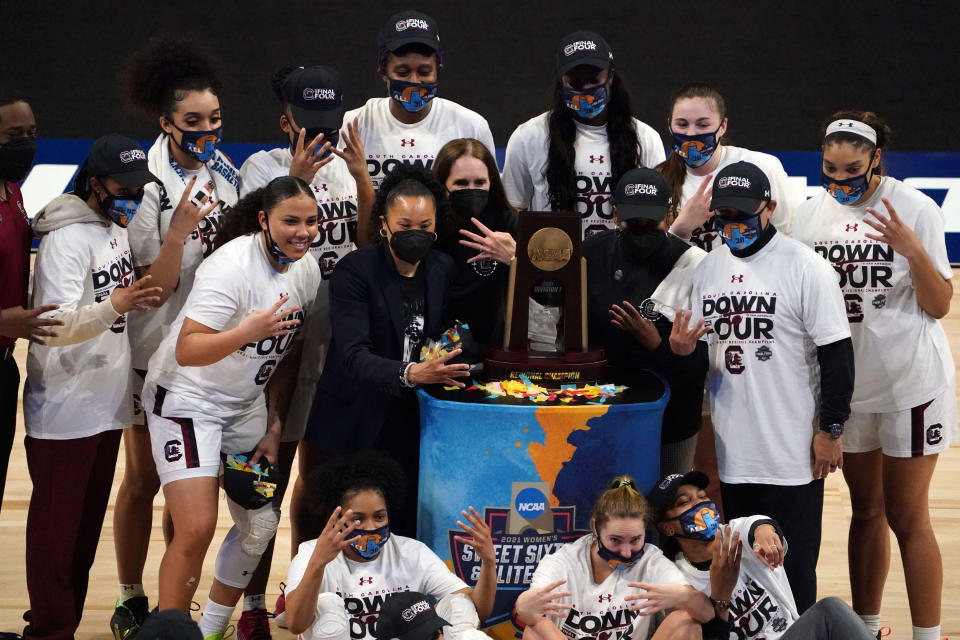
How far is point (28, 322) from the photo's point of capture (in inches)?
151

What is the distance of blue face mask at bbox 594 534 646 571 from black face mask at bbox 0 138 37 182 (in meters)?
2.16

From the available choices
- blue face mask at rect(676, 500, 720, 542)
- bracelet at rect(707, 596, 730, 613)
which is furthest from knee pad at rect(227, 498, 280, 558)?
bracelet at rect(707, 596, 730, 613)

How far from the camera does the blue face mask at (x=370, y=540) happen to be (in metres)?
3.68

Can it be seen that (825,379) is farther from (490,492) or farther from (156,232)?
(156,232)

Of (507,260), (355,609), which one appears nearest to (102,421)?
(355,609)

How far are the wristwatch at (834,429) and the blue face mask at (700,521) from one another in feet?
1.38

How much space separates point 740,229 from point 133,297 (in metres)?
1.88

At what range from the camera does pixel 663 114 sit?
8.55 meters

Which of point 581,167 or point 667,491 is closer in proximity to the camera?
point 667,491

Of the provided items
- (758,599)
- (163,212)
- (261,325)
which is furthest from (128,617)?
(758,599)

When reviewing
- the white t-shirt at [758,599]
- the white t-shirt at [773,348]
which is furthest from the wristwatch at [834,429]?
the white t-shirt at [758,599]

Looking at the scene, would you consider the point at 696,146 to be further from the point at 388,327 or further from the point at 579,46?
the point at 388,327

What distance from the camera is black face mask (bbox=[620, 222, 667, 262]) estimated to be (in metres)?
4.02

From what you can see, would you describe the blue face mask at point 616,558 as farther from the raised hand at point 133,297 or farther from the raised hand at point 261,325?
the raised hand at point 133,297
